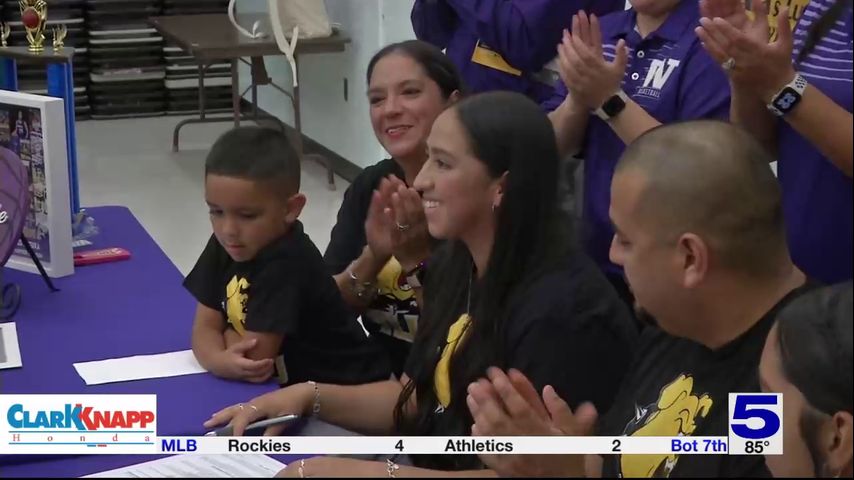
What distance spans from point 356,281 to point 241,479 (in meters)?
0.71

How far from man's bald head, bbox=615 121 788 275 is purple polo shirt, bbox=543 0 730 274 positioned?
0.63 meters

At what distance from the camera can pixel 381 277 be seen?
6.07ft

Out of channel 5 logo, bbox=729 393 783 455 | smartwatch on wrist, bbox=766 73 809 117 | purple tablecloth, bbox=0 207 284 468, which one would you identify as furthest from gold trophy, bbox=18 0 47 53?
channel 5 logo, bbox=729 393 783 455

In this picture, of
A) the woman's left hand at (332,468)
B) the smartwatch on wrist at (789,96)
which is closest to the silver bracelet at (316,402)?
the woman's left hand at (332,468)

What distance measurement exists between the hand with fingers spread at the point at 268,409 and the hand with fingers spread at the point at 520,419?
0.41 metres

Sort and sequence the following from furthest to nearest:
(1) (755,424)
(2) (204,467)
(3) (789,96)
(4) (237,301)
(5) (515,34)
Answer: (5) (515,34) → (4) (237,301) → (2) (204,467) → (3) (789,96) → (1) (755,424)

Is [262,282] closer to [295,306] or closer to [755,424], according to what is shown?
[295,306]

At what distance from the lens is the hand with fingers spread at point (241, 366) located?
1511 millimetres

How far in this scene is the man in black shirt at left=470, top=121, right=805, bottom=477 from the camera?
3.26ft

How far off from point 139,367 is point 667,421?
2.50 ft

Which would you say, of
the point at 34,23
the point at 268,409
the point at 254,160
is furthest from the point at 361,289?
the point at 34,23

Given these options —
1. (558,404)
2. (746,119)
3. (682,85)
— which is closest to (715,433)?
(558,404)

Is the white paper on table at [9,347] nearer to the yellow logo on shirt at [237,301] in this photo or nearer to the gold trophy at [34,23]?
the yellow logo on shirt at [237,301]

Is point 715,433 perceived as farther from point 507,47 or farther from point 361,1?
point 361,1
